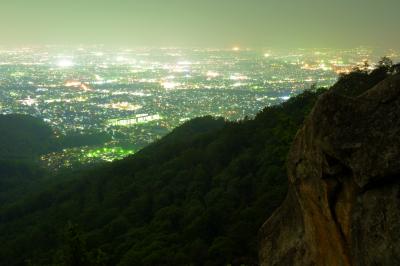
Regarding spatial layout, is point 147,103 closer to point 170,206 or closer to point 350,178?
point 170,206

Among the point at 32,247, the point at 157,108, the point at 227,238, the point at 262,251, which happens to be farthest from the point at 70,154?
the point at 262,251

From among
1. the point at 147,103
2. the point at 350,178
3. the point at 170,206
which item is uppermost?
the point at 350,178

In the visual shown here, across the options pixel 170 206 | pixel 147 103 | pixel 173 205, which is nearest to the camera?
pixel 170 206

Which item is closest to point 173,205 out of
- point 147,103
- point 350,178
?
point 350,178

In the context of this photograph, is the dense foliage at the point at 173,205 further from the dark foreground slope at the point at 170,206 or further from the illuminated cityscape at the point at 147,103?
the illuminated cityscape at the point at 147,103

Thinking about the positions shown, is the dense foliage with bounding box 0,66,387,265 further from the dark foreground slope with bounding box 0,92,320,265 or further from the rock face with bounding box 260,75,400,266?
the rock face with bounding box 260,75,400,266

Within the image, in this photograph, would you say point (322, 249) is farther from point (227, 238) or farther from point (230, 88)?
point (230, 88)

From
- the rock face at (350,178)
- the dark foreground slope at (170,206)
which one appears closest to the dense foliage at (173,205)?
the dark foreground slope at (170,206)
